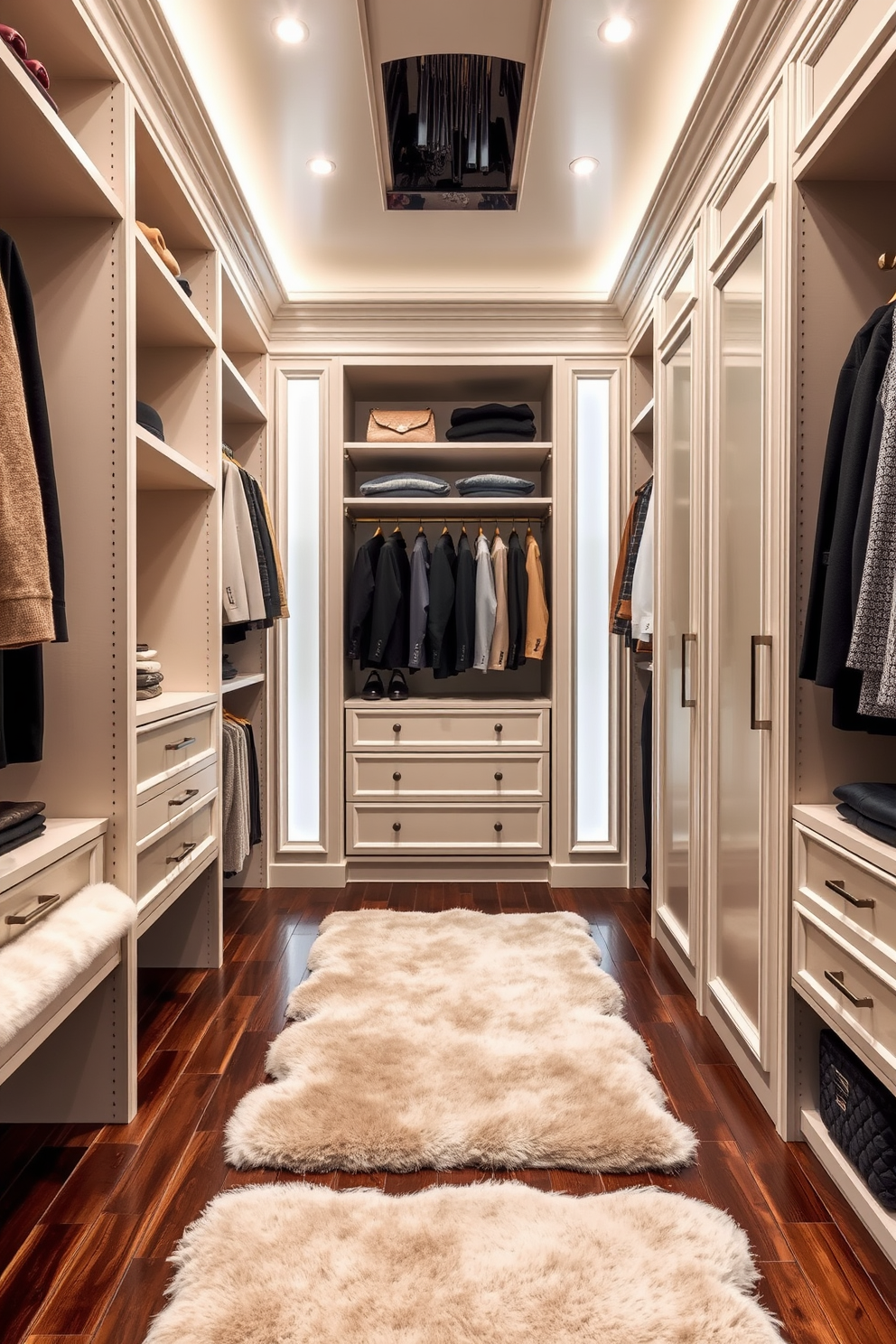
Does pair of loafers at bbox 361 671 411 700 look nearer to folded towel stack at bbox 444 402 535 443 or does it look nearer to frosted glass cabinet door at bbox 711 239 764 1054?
folded towel stack at bbox 444 402 535 443

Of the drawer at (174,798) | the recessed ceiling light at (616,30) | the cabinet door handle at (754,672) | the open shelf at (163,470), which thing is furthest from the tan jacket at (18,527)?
the recessed ceiling light at (616,30)

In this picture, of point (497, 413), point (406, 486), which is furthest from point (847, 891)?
point (497, 413)

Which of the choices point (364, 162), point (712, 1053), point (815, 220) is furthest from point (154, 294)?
point (712, 1053)

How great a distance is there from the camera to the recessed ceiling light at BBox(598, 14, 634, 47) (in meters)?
2.25

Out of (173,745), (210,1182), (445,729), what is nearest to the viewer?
(210,1182)

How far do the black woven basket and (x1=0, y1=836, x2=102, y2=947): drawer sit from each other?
1578mm

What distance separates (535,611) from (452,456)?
85cm

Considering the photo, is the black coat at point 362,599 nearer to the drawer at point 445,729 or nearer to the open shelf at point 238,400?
the drawer at point 445,729

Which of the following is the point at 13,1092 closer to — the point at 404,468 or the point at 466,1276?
the point at 466,1276

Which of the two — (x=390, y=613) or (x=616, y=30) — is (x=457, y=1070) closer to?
(x=390, y=613)

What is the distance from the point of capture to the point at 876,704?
153cm

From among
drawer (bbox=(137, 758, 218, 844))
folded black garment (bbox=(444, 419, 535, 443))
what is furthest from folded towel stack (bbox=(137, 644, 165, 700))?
folded black garment (bbox=(444, 419, 535, 443))

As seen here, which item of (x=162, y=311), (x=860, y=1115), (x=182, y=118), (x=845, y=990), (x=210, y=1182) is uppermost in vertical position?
(x=182, y=118)

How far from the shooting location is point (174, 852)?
243cm
